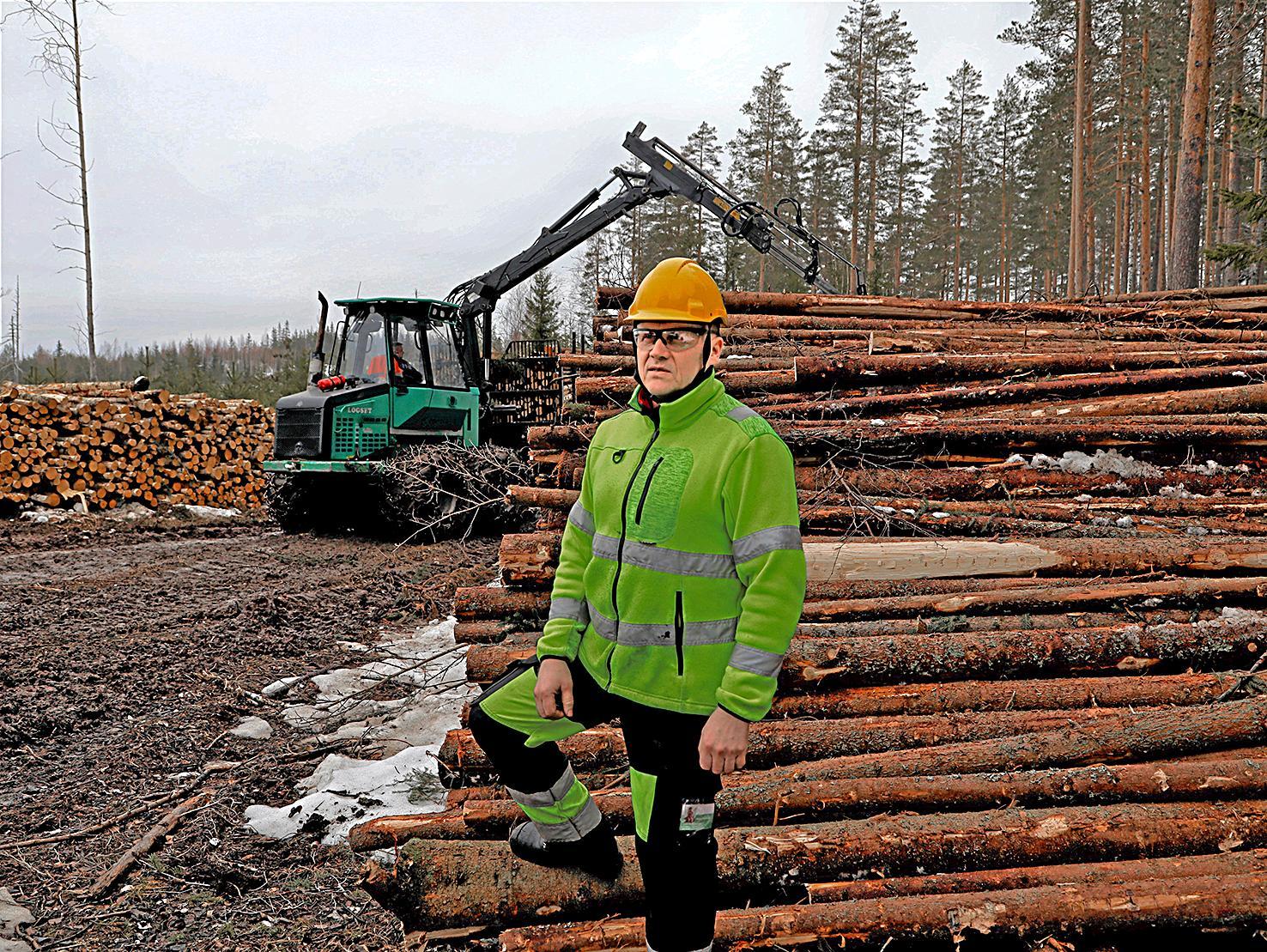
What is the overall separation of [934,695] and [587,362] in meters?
3.63

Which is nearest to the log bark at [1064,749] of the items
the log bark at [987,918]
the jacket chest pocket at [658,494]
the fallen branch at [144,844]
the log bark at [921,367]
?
the log bark at [987,918]

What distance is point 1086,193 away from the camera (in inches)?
1190

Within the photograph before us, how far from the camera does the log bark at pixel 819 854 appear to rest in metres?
2.64

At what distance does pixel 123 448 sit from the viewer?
13828 millimetres

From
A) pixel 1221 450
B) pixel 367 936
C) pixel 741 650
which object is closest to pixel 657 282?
pixel 741 650

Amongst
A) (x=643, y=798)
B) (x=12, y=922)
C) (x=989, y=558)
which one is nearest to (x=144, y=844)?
(x=12, y=922)

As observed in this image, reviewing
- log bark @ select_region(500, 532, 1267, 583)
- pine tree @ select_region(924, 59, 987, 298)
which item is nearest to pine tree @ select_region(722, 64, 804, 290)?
pine tree @ select_region(924, 59, 987, 298)

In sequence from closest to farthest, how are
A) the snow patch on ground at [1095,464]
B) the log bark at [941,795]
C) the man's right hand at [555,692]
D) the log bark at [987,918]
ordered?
the man's right hand at [555,692] → the log bark at [987,918] → the log bark at [941,795] → the snow patch on ground at [1095,464]

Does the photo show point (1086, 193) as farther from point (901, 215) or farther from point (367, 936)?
point (367, 936)

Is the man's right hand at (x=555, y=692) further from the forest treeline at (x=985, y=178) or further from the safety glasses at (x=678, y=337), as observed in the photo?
the forest treeline at (x=985, y=178)

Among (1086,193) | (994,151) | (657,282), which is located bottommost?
(657,282)

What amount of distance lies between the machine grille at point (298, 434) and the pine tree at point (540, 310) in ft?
51.9

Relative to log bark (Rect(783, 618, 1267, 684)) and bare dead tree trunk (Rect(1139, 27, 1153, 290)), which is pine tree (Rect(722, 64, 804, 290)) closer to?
bare dead tree trunk (Rect(1139, 27, 1153, 290))

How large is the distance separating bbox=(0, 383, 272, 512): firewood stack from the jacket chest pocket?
547 inches
